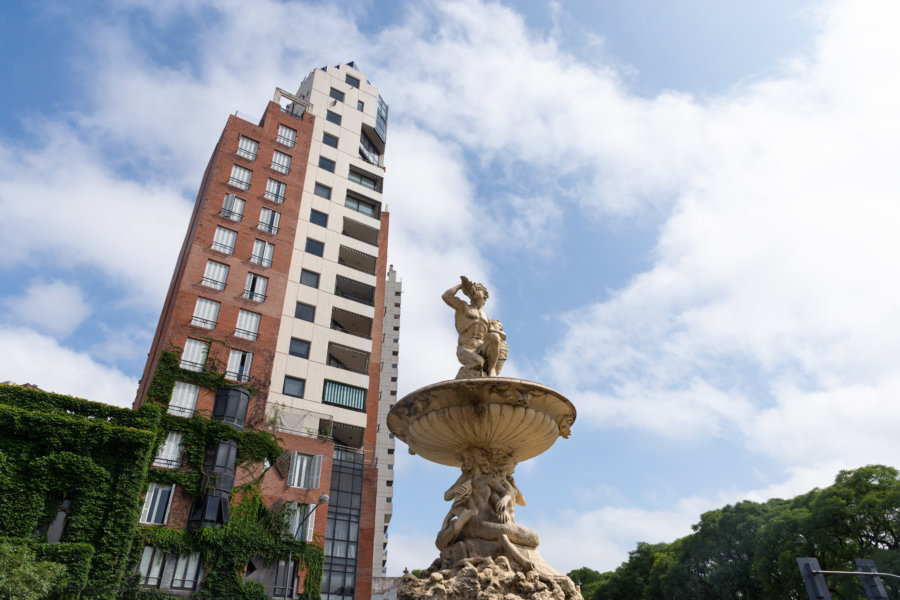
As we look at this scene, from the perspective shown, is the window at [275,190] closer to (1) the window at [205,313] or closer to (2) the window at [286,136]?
(2) the window at [286,136]

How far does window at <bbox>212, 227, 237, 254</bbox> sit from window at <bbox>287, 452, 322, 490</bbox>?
11.1m

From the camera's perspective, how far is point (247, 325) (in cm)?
2831

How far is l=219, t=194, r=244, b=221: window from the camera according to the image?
1203 inches

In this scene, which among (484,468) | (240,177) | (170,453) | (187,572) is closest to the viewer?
(484,468)

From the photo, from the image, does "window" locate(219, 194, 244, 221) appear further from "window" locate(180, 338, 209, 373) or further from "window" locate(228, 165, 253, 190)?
"window" locate(180, 338, 209, 373)

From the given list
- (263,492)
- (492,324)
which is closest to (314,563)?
(263,492)

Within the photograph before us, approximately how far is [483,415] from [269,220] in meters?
26.0

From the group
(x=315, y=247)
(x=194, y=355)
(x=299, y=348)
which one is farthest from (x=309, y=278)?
(x=194, y=355)

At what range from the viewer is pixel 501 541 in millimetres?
8188

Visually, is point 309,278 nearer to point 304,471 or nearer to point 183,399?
point 183,399

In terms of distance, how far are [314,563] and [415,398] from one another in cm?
1879

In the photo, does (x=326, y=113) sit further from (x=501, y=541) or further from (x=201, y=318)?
(x=501, y=541)

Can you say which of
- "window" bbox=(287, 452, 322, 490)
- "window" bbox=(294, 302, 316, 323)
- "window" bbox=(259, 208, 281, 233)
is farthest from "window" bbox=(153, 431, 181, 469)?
"window" bbox=(259, 208, 281, 233)

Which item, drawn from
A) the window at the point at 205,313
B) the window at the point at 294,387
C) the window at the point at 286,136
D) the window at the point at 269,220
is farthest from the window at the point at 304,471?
the window at the point at 286,136
